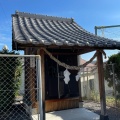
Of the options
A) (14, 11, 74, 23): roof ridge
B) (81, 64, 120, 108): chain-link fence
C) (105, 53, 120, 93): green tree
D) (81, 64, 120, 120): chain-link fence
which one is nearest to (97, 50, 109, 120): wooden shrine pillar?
(81, 64, 120, 120): chain-link fence

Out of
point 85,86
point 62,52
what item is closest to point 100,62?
point 62,52

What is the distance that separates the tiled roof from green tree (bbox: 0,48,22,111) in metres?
1.44

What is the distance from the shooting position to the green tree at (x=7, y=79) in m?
7.15

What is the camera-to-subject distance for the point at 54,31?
716cm

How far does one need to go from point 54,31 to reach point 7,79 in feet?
9.18

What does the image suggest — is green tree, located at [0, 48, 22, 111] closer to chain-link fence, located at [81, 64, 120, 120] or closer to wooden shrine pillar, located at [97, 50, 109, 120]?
wooden shrine pillar, located at [97, 50, 109, 120]

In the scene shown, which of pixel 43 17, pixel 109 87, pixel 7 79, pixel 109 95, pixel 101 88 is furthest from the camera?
pixel 109 95

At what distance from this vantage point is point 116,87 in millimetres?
8234

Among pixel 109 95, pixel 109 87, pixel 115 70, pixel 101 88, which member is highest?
pixel 115 70

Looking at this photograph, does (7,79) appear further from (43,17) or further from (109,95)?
(109,95)

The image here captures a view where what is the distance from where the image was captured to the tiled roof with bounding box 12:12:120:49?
220 inches

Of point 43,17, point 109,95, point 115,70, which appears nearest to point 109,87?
point 109,95

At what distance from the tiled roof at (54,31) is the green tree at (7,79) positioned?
4.72ft

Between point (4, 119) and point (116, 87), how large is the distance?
505cm
